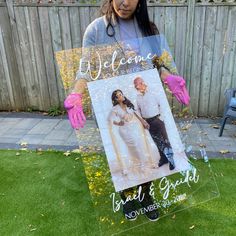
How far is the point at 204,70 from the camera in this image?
447 cm

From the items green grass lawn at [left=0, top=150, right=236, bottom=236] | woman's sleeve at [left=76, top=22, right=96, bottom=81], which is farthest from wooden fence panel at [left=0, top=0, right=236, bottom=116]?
woman's sleeve at [left=76, top=22, right=96, bottom=81]

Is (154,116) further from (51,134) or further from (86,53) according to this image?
(51,134)

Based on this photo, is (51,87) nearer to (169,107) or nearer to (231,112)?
(231,112)

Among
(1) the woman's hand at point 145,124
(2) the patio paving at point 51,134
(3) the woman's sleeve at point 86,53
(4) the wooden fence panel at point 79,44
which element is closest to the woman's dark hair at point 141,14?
→ (3) the woman's sleeve at point 86,53

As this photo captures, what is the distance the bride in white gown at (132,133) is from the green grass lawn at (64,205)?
1.80 ft

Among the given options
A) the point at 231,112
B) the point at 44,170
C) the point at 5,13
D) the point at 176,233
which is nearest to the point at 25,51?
the point at 5,13

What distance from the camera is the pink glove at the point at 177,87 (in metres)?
2.24

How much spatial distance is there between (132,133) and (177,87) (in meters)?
0.49

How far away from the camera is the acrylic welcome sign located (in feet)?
6.70

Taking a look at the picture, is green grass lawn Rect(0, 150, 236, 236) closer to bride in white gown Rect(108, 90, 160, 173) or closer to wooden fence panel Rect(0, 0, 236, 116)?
bride in white gown Rect(108, 90, 160, 173)

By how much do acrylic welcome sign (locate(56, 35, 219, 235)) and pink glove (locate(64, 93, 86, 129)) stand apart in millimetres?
57

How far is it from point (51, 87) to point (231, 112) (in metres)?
2.67

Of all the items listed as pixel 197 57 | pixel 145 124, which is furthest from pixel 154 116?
pixel 197 57

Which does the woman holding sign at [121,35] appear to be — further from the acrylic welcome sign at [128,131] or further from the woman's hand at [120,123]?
the woman's hand at [120,123]
